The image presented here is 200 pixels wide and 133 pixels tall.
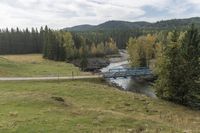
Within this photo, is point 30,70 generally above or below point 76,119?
below

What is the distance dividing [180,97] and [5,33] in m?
142

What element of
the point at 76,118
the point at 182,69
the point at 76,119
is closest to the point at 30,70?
the point at 182,69

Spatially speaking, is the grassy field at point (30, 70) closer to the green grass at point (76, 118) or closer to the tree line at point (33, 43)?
the green grass at point (76, 118)

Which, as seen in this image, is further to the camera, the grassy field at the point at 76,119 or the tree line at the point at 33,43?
the tree line at the point at 33,43

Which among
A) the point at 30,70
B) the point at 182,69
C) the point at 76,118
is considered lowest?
the point at 30,70

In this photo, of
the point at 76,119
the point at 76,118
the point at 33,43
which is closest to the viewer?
the point at 76,119

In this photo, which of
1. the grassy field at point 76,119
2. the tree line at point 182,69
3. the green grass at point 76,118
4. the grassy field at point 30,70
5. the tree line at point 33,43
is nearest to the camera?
the grassy field at point 76,119

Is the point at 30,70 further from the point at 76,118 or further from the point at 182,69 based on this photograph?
the point at 76,118

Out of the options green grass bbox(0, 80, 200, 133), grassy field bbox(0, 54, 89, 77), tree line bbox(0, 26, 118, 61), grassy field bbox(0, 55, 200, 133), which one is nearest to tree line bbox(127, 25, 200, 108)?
green grass bbox(0, 80, 200, 133)

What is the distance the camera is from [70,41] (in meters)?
138

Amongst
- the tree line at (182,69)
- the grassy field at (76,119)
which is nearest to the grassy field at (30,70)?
the tree line at (182,69)

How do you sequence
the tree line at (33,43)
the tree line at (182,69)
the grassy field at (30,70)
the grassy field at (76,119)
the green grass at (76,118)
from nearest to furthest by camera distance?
the grassy field at (76,119) < the green grass at (76,118) < the tree line at (182,69) < the grassy field at (30,70) < the tree line at (33,43)

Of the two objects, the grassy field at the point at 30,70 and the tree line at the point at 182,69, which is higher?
the tree line at the point at 182,69

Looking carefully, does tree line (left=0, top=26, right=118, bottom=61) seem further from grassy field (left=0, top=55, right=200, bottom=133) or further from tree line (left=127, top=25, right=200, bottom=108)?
grassy field (left=0, top=55, right=200, bottom=133)
